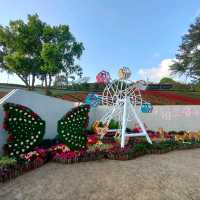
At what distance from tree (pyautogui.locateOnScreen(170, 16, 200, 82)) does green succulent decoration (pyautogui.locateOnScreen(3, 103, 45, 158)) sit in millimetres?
24603

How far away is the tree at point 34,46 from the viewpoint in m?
23.8

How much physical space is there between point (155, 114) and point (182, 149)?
4763 mm

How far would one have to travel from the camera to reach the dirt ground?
4.25 metres

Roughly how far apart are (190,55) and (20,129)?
26194 millimetres

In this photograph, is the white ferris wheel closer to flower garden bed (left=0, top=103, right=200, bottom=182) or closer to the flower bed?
the flower bed

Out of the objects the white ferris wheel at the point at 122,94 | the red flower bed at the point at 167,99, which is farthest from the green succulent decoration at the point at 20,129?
the red flower bed at the point at 167,99

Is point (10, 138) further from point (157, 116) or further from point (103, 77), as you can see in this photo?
point (157, 116)

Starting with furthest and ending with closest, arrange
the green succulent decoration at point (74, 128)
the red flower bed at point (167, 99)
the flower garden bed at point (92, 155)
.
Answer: the red flower bed at point (167, 99) < the green succulent decoration at point (74, 128) < the flower garden bed at point (92, 155)

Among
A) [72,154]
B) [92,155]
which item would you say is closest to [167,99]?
[92,155]

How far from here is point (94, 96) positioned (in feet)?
32.9

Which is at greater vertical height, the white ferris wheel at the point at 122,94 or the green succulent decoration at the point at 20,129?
the white ferris wheel at the point at 122,94

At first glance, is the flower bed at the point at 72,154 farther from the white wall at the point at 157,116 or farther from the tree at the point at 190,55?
the tree at the point at 190,55

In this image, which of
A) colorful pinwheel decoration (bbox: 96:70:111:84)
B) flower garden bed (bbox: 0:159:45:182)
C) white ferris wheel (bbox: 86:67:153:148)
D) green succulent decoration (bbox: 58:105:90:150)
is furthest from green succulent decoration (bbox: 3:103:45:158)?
colorful pinwheel decoration (bbox: 96:70:111:84)

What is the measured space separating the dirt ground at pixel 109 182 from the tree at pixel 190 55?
22.9 metres
